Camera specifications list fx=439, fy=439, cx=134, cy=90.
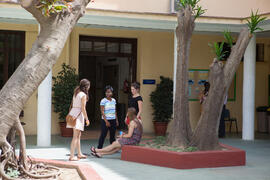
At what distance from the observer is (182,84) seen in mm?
9570

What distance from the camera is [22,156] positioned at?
635cm

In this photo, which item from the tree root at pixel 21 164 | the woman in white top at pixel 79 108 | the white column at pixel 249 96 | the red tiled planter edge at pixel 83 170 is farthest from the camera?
the white column at pixel 249 96

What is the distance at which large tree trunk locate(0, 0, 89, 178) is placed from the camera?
5426 mm

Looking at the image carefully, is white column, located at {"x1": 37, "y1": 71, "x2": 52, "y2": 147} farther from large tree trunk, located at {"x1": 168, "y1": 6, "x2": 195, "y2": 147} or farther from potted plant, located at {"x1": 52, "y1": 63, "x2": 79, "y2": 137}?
large tree trunk, located at {"x1": 168, "y1": 6, "x2": 195, "y2": 147}

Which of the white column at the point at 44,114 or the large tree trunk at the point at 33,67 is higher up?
the large tree trunk at the point at 33,67

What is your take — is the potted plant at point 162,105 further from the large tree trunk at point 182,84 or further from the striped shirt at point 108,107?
the large tree trunk at point 182,84

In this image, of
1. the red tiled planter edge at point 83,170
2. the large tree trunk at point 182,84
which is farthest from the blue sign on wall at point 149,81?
the red tiled planter edge at point 83,170

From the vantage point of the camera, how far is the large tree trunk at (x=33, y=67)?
5.43 m

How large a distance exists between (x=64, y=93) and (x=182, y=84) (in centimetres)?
489

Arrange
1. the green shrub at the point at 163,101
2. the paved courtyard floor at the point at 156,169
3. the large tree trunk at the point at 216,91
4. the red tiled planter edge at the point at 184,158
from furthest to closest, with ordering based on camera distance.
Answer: the green shrub at the point at 163,101 < the large tree trunk at the point at 216,91 < the red tiled planter edge at the point at 184,158 < the paved courtyard floor at the point at 156,169

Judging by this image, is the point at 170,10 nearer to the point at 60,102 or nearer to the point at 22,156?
the point at 60,102

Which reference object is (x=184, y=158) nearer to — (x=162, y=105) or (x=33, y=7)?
(x=33, y=7)

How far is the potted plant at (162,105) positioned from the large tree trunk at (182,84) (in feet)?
15.9

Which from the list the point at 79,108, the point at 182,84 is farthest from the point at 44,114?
the point at 182,84
